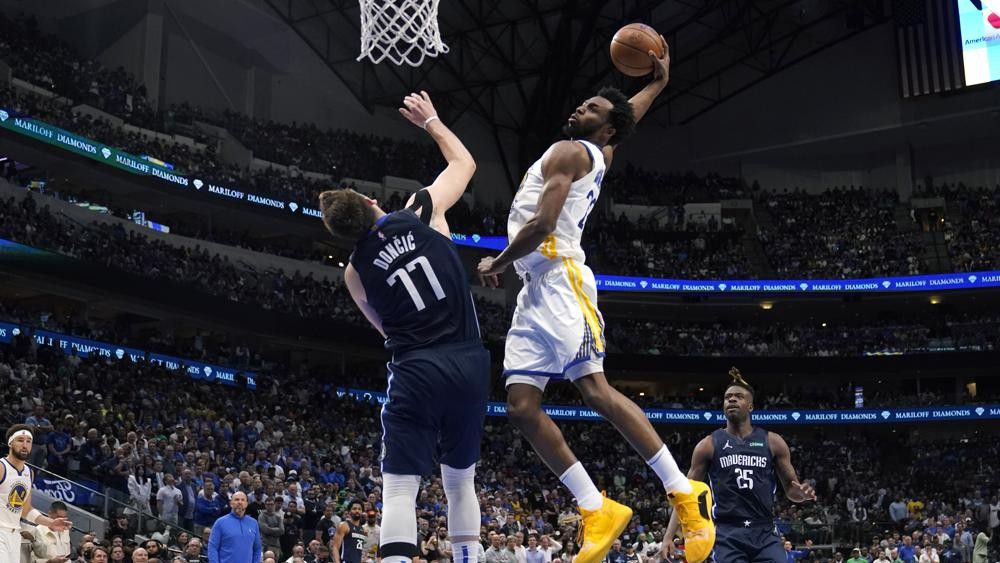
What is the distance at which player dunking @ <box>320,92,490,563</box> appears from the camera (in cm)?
564

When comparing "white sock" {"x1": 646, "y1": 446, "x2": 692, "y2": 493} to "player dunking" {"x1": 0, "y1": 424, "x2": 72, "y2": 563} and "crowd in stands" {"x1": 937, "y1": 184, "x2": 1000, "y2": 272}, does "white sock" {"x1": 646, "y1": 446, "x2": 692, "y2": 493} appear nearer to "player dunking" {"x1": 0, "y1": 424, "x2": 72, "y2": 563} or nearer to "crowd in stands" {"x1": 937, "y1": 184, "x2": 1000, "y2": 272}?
"player dunking" {"x1": 0, "y1": 424, "x2": 72, "y2": 563}

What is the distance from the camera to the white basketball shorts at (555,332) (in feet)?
20.4

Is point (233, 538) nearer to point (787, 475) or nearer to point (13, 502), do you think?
point (13, 502)

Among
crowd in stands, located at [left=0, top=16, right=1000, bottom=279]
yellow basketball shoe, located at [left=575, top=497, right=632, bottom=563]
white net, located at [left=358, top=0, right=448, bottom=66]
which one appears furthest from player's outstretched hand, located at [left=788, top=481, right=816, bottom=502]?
crowd in stands, located at [left=0, top=16, right=1000, bottom=279]

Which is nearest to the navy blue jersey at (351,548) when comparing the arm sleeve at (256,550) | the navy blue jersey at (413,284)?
the arm sleeve at (256,550)

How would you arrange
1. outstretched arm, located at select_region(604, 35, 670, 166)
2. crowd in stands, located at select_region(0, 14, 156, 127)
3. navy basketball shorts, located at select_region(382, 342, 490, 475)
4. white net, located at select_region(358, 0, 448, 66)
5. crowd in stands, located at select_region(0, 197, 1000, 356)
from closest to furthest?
navy basketball shorts, located at select_region(382, 342, 490, 475) < outstretched arm, located at select_region(604, 35, 670, 166) < white net, located at select_region(358, 0, 448, 66) < crowd in stands, located at select_region(0, 197, 1000, 356) < crowd in stands, located at select_region(0, 14, 156, 127)

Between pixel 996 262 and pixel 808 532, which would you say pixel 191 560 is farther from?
pixel 996 262

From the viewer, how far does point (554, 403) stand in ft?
128

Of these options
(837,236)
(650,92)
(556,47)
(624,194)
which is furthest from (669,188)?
(650,92)

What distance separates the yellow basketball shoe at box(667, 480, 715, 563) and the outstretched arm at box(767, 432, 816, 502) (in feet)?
6.08

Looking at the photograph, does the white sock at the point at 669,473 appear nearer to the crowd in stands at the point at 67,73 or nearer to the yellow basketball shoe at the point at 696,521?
the yellow basketball shoe at the point at 696,521

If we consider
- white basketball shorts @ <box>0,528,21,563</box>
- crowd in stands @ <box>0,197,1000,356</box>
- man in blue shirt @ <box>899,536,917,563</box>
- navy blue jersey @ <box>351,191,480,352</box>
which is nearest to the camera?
navy blue jersey @ <box>351,191,480,352</box>

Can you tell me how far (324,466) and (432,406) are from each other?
19.6 metres

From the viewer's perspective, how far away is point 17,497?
977cm
